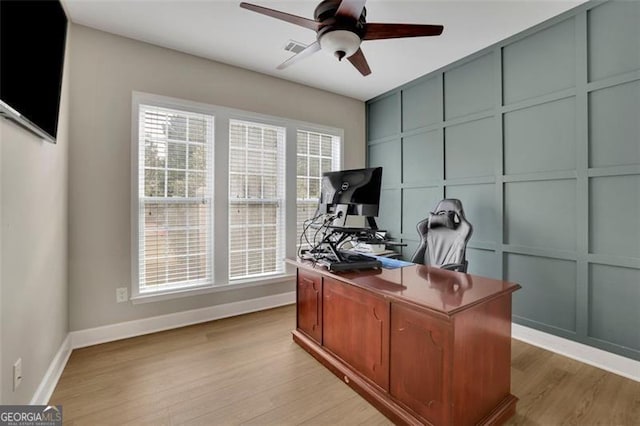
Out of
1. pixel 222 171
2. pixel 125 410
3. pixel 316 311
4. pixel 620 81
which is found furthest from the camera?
pixel 222 171

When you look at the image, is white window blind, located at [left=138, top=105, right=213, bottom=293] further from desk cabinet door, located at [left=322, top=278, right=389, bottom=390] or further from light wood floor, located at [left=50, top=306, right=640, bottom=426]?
desk cabinet door, located at [left=322, top=278, right=389, bottom=390]

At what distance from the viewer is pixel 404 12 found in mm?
2518

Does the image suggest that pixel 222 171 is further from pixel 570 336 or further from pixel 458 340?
pixel 570 336

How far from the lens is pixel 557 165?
263 cm

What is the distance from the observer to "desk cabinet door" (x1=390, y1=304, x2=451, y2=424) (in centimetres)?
144

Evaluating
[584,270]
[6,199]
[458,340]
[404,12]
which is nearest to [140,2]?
[6,199]

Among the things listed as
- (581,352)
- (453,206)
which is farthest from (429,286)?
(581,352)

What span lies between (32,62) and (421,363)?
2.60 meters

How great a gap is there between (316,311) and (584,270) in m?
2.29

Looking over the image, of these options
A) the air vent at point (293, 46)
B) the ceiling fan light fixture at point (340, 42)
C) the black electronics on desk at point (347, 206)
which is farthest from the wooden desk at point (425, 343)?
the air vent at point (293, 46)

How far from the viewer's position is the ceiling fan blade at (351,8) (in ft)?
5.52

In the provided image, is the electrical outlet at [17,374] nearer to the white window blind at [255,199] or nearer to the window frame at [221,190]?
the window frame at [221,190]

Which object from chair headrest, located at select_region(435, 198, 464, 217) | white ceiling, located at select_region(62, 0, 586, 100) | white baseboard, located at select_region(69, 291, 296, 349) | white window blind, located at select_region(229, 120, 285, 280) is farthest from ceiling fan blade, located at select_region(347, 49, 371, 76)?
white baseboard, located at select_region(69, 291, 296, 349)
